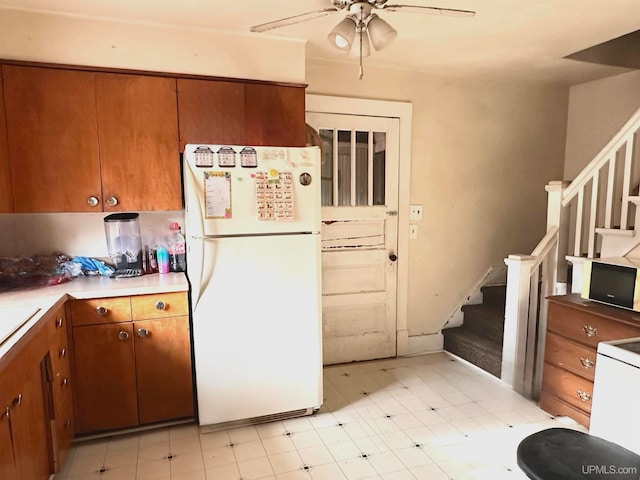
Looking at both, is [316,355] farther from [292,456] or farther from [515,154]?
[515,154]

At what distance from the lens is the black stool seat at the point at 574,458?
49.3 inches

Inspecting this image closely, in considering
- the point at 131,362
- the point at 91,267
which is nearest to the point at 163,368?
the point at 131,362

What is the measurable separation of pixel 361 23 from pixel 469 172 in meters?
2.17

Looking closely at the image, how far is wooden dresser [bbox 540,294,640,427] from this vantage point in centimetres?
225

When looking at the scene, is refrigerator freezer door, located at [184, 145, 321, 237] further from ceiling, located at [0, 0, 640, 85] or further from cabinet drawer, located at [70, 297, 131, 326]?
ceiling, located at [0, 0, 640, 85]

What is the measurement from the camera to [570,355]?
2.47 m

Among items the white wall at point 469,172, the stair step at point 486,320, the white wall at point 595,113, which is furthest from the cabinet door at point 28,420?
the white wall at point 595,113

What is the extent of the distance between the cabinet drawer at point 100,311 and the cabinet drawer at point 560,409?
99.8 inches

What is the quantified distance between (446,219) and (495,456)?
1884 mm

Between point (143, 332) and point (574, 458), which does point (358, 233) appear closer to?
point (143, 332)

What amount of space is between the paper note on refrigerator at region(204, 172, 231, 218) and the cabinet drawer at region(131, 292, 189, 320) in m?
0.50

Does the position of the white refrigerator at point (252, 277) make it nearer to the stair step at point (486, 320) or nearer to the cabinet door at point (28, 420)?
the cabinet door at point (28, 420)

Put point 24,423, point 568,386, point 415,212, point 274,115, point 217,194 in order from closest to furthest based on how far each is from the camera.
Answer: point 24,423
point 217,194
point 568,386
point 274,115
point 415,212

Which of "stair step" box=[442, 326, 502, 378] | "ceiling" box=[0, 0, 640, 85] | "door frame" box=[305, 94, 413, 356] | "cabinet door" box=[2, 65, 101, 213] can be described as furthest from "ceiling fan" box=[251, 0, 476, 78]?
"stair step" box=[442, 326, 502, 378]
